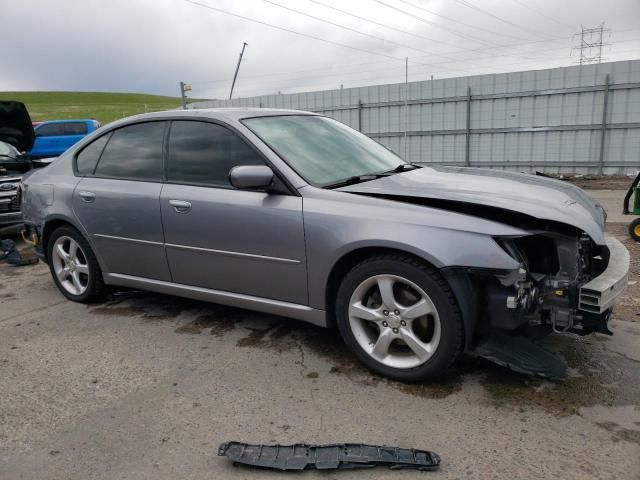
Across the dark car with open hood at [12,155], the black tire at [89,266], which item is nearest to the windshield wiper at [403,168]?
the black tire at [89,266]

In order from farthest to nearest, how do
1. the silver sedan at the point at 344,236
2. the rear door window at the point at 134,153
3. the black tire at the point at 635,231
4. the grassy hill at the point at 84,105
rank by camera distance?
the grassy hill at the point at 84,105, the black tire at the point at 635,231, the rear door window at the point at 134,153, the silver sedan at the point at 344,236

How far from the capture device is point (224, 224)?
3506mm

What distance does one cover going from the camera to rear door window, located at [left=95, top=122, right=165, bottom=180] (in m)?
4.02

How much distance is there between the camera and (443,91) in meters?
15.2

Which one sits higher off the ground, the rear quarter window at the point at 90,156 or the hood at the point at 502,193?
the rear quarter window at the point at 90,156

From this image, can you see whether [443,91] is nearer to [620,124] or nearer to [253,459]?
[620,124]

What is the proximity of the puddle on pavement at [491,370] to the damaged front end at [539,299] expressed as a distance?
17 cm

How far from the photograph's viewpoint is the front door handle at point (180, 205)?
3678 millimetres

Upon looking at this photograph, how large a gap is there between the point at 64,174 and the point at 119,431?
9.04 ft

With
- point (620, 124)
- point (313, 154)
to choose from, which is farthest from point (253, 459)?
point (620, 124)

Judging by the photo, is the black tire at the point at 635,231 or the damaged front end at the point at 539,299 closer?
the damaged front end at the point at 539,299

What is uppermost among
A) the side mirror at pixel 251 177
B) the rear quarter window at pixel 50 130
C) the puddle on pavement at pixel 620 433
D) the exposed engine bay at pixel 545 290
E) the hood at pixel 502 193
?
the rear quarter window at pixel 50 130

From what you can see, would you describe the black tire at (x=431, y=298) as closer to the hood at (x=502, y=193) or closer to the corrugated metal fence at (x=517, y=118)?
the hood at (x=502, y=193)

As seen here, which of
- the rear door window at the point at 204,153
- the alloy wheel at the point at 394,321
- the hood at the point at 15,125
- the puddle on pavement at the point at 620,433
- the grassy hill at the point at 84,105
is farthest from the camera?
the grassy hill at the point at 84,105
